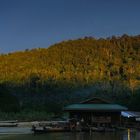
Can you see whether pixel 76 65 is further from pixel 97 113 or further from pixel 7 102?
pixel 97 113

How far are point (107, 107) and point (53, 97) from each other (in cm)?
5232

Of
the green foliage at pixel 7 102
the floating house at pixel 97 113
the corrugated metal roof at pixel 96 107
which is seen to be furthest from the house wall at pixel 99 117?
the green foliage at pixel 7 102

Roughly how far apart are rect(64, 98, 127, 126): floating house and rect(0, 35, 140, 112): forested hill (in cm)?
4575

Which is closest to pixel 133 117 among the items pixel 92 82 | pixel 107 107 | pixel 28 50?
pixel 107 107

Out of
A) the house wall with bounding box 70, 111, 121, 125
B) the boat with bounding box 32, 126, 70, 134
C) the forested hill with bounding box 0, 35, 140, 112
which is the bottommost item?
the boat with bounding box 32, 126, 70, 134

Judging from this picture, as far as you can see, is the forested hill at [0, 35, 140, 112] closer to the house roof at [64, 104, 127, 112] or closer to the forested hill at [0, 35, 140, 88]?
the forested hill at [0, 35, 140, 88]

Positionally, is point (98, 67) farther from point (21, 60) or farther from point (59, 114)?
point (59, 114)

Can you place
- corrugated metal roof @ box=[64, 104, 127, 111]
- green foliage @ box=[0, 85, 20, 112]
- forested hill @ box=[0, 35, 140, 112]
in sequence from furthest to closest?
forested hill @ box=[0, 35, 140, 112] → green foliage @ box=[0, 85, 20, 112] → corrugated metal roof @ box=[64, 104, 127, 111]

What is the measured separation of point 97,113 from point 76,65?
72333 millimetres

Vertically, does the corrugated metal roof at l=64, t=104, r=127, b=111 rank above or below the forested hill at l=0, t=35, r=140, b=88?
below

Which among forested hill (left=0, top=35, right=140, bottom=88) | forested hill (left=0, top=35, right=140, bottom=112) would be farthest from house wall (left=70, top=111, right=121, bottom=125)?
forested hill (left=0, top=35, right=140, bottom=88)

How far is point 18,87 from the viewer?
379 ft

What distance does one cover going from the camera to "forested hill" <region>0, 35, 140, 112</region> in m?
119

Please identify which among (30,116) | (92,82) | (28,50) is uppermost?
(28,50)
